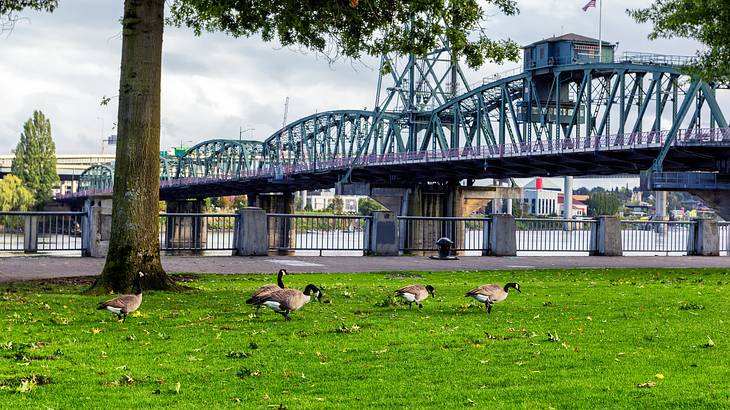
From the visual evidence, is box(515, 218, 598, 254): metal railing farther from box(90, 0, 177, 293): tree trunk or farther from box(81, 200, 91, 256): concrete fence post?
box(90, 0, 177, 293): tree trunk

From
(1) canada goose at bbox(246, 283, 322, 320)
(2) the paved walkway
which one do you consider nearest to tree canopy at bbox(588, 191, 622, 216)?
(2) the paved walkway

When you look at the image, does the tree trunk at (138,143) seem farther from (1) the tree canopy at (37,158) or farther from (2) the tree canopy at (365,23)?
(1) the tree canopy at (37,158)

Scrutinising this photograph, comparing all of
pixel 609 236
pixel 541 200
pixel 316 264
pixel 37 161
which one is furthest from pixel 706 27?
pixel 37 161

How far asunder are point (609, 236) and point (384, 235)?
26.9 ft

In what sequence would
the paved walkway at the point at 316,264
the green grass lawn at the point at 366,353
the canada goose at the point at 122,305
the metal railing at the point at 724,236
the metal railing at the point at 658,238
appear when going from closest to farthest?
the green grass lawn at the point at 366,353 < the canada goose at the point at 122,305 < the paved walkway at the point at 316,264 < the metal railing at the point at 658,238 < the metal railing at the point at 724,236

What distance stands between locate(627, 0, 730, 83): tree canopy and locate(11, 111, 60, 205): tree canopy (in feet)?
505

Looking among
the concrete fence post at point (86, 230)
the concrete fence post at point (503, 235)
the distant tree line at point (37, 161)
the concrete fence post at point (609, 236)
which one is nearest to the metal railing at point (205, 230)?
the concrete fence post at point (86, 230)

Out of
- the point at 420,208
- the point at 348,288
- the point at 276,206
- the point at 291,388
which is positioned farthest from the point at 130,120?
the point at 276,206

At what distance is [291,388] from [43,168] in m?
173

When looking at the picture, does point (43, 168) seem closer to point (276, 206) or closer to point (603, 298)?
point (276, 206)

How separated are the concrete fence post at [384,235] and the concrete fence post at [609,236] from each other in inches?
298

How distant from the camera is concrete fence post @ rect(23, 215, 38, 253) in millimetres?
26609

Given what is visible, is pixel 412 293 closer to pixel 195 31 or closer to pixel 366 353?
pixel 366 353

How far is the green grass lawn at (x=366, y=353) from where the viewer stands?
792cm
